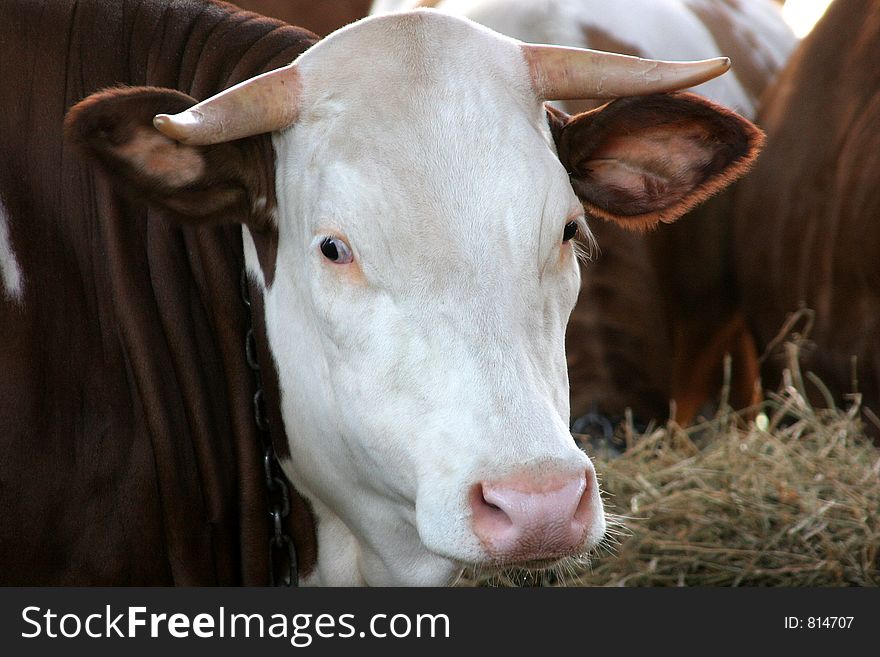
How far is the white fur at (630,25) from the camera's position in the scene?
5.45 meters

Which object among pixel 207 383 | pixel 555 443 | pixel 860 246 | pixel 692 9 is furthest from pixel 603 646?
pixel 692 9

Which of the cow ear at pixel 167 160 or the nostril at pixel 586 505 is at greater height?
the cow ear at pixel 167 160

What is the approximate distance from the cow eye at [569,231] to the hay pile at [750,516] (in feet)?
4.47

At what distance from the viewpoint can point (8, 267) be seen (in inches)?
109

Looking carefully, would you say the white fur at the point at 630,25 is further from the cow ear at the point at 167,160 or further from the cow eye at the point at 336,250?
the cow eye at the point at 336,250

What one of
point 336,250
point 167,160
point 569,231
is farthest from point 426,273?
point 167,160

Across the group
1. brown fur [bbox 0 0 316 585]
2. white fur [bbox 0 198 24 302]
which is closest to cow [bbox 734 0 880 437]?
brown fur [bbox 0 0 316 585]

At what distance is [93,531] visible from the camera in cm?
279

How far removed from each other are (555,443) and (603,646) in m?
0.89

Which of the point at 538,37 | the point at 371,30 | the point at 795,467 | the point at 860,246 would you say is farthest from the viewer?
the point at 538,37

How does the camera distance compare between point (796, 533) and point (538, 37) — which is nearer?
point (796, 533)

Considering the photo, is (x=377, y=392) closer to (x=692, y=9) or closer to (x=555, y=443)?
(x=555, y=443)

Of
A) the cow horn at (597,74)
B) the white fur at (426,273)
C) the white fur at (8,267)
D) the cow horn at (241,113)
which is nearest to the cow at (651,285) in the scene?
the cow horn at (597,74)

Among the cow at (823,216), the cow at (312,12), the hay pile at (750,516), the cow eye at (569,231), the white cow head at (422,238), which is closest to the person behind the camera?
the white cow head at (422,238)
